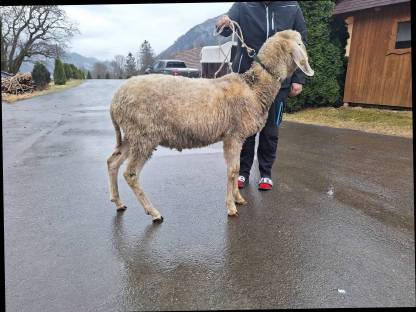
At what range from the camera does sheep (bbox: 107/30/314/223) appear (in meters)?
3.28

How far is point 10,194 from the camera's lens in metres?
4.27

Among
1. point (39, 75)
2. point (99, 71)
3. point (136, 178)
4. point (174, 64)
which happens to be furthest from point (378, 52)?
point (99, 71)

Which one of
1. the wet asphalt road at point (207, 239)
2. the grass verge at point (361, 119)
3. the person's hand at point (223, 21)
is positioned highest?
the person's hand at point (223, 21)

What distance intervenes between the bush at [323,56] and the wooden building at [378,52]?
1.15 ft

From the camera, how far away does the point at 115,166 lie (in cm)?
365

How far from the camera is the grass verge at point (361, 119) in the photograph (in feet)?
28.9

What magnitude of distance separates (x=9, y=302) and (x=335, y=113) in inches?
429

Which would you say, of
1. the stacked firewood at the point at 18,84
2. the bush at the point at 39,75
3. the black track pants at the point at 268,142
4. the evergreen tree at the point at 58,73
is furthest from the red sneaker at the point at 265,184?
the evergreen tree at the point at 58,73

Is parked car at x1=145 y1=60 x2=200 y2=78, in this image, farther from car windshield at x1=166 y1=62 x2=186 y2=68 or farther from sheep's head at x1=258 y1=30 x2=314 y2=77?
sheep's head at x1=258 y1=30 x2=314 y2=77

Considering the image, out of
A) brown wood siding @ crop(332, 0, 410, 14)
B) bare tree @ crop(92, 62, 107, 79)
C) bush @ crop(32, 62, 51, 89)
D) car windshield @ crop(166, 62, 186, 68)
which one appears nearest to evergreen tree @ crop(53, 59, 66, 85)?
bush @ crop(32, 62, 51, 89)

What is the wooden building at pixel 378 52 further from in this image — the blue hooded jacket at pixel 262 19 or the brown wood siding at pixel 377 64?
the blue hooded jacket at pixel 262 19

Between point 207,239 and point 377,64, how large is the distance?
34.4 ft

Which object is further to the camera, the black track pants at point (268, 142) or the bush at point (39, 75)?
the bush at point (39, 75)

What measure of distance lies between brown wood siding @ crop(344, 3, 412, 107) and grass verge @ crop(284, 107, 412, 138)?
50 cm
